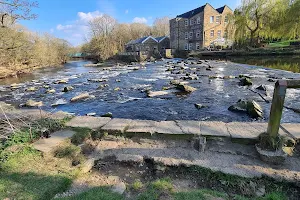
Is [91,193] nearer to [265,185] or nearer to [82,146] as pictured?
[82,146]

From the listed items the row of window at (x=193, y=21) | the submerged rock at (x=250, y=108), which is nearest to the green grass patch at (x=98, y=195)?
the submerged rock at (x=250, y=108)

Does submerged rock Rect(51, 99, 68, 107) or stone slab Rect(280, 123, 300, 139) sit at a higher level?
stone slab Rect(280, 123, 300, 139)

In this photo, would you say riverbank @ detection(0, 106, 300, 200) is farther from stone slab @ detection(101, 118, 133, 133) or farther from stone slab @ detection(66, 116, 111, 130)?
stone slab @ detection(66, 116, 111, 130)

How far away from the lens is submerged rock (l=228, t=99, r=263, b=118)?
6.85m

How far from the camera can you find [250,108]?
7133 mm

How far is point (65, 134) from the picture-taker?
4273 millimetres

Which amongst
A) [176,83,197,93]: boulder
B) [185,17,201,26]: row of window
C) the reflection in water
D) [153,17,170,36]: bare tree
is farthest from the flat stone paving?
[153,17,170,36]: bare tree

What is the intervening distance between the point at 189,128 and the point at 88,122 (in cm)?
250

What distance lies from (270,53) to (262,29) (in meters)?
5.55

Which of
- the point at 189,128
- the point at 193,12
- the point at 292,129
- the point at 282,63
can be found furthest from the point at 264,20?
the point at 189,128

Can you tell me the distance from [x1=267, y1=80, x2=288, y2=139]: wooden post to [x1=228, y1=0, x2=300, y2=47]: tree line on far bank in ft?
A: 106

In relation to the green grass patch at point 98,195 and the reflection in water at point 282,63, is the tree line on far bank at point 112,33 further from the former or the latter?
the green grass patch at point 98,195

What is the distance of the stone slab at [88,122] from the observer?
Answer: 15.3 feet

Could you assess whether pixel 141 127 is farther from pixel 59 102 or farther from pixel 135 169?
pixel 59 102
